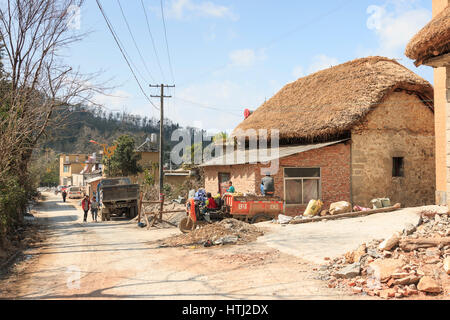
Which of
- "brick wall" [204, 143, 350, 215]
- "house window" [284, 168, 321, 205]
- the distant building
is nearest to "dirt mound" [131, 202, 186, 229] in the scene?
"brick wall" [204, 143, 350, 215]

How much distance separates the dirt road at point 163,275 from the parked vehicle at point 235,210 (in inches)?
85.3

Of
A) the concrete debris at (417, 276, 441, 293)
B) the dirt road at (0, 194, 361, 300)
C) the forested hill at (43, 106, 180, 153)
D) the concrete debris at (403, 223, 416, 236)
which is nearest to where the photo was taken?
the concrete debris at (417, 276, 441, 293)

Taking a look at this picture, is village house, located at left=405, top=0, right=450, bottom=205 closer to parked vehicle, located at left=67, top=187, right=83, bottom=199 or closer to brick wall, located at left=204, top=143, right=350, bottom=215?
brick wall, located at left=204, top=143, right=350, bottom=215

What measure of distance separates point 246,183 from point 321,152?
3.48m

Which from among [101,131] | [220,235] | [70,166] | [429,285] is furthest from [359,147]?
[101,131]

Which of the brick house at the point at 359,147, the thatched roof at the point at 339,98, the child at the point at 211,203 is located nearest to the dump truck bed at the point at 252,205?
the child at the point at 211,203

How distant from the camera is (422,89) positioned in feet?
55.7

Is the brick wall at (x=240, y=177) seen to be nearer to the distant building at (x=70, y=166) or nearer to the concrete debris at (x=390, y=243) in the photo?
the concrete debris at (x=390, y=243)

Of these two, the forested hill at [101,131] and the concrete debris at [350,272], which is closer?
the concrete debris at [350,272]

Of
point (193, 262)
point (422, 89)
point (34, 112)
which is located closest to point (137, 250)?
point (193, 262)

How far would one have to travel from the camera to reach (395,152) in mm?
16844

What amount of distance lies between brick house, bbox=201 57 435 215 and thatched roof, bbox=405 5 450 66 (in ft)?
22.2

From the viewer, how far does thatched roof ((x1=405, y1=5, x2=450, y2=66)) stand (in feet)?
26.5

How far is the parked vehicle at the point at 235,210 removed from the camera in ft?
40.1
